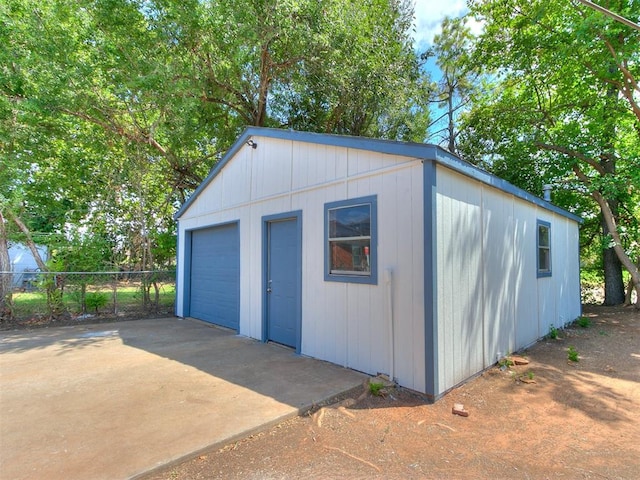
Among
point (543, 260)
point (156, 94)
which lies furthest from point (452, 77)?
point (156, 94)

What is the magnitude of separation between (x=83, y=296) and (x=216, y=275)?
3783 millimetres

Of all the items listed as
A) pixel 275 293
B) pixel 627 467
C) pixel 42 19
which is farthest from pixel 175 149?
pixel 627 467

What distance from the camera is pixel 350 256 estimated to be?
179 inches

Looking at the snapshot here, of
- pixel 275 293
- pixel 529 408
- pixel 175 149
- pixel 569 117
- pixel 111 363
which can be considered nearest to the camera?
pixel 529 408

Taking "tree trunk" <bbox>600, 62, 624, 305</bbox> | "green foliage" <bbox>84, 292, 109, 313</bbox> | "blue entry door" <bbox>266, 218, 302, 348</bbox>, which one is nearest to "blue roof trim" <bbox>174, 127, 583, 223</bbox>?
"blue entry door" <bbox>266, 218, 302, 348</bbox>

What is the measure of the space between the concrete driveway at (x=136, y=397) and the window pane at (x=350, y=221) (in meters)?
1.80

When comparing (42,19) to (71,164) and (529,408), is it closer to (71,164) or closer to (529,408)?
(71,164)

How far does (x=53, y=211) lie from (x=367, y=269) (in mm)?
12842

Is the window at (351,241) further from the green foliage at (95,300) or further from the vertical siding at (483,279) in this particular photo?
the green foliage at (95,300)

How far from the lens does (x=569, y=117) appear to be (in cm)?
1094

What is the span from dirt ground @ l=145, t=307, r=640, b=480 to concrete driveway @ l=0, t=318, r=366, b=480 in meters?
0.27

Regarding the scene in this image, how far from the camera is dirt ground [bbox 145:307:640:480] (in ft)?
8.02

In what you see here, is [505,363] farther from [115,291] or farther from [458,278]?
[115,291]

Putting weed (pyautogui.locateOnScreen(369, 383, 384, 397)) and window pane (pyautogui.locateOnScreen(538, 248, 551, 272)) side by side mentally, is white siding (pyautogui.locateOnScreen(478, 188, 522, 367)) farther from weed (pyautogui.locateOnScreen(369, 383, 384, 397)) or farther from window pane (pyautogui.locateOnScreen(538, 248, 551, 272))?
weed (pyautogui.locateOnScreen(369, 383, 384, 397))
